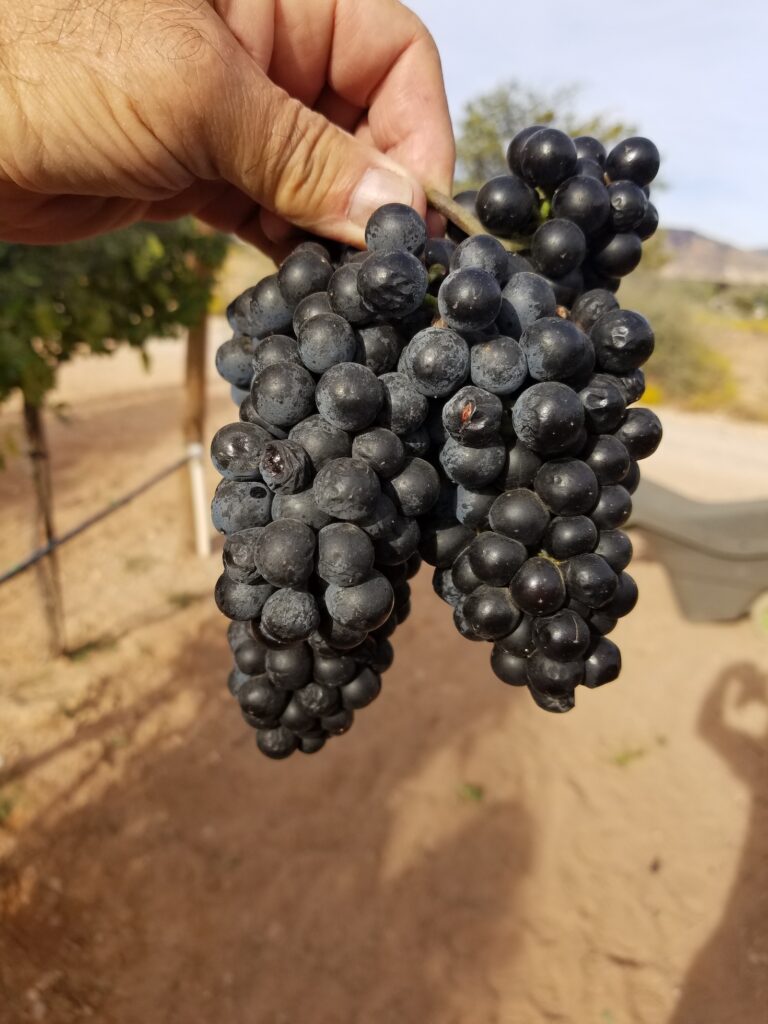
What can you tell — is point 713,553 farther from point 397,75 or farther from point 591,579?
point 591,579

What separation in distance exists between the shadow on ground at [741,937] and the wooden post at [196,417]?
437cm

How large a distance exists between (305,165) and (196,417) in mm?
4881

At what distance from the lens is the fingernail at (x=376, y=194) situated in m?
1.41

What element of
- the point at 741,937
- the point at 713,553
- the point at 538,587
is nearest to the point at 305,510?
the point at 538,587

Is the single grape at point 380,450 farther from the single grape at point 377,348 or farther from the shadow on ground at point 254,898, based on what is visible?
the shadow on ground at point 254,898

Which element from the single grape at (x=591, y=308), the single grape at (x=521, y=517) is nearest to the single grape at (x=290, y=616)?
the single grape at (x=521, y=517)

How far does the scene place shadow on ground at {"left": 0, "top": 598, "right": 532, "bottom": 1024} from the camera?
2.79 m

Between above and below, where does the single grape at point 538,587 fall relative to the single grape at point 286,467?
below

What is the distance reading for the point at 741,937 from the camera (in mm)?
3133

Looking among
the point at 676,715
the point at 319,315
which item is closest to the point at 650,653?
the point at 676,715

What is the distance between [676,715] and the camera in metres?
4.50

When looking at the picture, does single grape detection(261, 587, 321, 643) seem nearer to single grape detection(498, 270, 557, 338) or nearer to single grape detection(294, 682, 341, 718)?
single grape detection(294, 682, 341, 718)

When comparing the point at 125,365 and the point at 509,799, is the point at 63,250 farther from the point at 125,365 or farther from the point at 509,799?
the point at 125,365

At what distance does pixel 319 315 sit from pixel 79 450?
9391 millimetres
